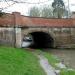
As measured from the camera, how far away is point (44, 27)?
4147 centimetres

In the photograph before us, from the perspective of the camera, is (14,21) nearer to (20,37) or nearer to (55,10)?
(20,37)

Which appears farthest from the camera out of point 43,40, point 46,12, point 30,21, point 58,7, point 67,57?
point 46,12

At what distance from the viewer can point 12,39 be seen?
37.2m

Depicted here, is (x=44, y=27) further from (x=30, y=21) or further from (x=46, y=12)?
(x=46, y=12)

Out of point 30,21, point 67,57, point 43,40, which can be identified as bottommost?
point 43,40

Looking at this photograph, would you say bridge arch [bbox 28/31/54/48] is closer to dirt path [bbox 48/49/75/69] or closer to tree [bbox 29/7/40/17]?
dirt path [bbox 48/49/75/69]

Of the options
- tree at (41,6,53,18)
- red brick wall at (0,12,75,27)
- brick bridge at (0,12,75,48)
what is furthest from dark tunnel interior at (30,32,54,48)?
tree at (41,6,53,18)

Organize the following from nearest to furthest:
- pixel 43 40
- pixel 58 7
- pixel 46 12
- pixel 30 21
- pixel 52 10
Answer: pixel 30 21
pixel 43 40
pixel 58 7
pixel 46 12
pixel 52 10

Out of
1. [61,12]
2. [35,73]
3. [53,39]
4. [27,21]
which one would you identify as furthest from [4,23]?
[61,12]

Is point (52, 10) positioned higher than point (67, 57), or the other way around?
point (52, 10)

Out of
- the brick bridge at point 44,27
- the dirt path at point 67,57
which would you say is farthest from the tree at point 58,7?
the dirt path at point 67,57

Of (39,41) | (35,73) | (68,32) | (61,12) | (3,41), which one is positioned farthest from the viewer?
(61,12)

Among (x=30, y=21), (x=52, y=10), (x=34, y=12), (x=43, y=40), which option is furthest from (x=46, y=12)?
(x=30, y=21)

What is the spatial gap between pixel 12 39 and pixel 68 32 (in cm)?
920
